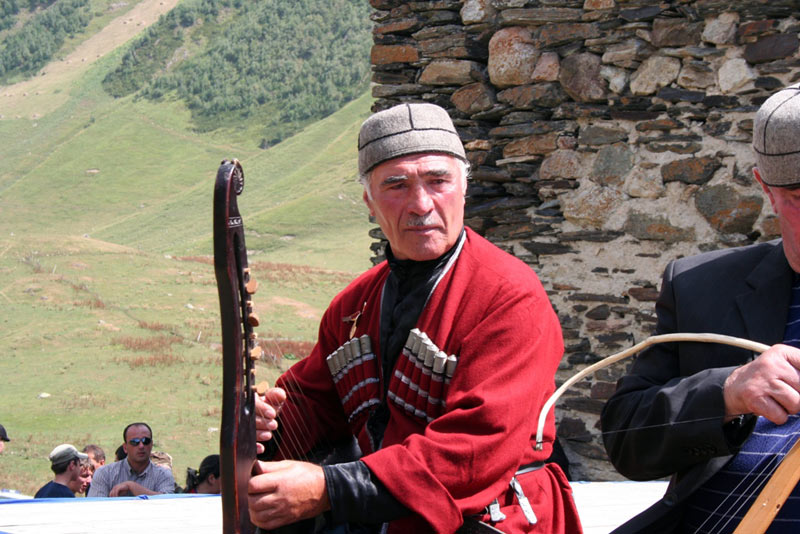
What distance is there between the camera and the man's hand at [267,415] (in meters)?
2.12

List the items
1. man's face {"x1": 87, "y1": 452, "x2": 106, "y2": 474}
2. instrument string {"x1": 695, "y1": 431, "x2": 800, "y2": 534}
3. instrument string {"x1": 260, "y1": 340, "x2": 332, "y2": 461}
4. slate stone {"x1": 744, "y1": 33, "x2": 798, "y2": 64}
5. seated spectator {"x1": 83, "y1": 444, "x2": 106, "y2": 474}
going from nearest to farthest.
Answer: instrument string {"x1": 695, "y1": 431, "x2": 800, "y2": 534}, instrument string {"x1": 260, "y1": 340, "x2": 332, "y2": 461}, slate stone {"x1": 744, "y1": 33, "x2": 798, "y2": 64}, man's face {"x1": 87, "y1": 452, "x2": 106, "y2": 474}, seated spectator {"x1": 83, "y1": 444, "x2": 106, "y2": 474}

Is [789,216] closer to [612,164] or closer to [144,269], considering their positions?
[612,164]

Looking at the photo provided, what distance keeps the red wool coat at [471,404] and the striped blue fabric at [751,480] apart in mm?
399

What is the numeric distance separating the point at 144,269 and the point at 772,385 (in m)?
19.0

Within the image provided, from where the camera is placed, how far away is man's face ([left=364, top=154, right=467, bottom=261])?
2191 mm

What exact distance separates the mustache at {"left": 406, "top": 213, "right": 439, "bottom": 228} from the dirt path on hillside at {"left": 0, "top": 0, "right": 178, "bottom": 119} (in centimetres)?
7234

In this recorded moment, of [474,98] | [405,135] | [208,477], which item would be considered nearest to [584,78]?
[474,98]

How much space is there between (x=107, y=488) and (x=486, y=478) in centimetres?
487

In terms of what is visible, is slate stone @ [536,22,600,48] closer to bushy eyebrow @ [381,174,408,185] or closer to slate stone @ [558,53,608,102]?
slate stone @ [558,53,608,102]

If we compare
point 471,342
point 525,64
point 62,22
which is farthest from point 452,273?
point 62,22

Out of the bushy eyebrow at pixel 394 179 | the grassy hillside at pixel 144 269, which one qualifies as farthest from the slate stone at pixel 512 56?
the grassy hillside at pixel 144 269

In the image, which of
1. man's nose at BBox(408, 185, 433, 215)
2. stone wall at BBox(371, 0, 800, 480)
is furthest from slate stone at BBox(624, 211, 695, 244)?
man's nose at BBox(408, 185, 433, 215)

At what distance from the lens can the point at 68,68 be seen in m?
77.8

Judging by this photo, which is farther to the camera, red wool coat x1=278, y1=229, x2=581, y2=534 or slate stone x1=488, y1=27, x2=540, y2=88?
slate stone x1=488, y1=27, x2=540, y2=88
